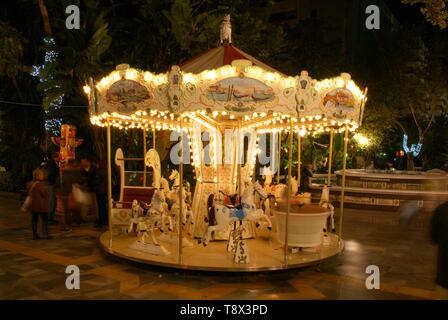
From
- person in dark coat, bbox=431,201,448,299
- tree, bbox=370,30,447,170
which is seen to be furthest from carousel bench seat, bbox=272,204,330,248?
tree, bbox=370,30,447,170

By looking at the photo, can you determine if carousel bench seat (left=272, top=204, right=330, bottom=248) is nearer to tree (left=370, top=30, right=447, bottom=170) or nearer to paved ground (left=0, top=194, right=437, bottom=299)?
paved ground (left=0, top=194, right=437, bottom=299)

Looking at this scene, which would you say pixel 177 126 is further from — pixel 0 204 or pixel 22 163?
pixel 22 163

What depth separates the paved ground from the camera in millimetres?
6133

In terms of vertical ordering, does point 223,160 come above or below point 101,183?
above

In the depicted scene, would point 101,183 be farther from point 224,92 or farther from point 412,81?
point 412,81

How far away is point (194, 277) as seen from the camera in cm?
695

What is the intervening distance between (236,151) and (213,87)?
306cm

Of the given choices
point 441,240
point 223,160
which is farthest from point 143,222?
point 441,240

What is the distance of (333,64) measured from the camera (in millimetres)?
24719

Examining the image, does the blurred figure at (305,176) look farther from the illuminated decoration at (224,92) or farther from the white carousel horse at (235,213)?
the white carousel horse at (235,213)

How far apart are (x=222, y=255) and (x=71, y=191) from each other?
5.63 m

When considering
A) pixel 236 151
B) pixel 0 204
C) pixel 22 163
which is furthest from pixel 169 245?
pixel 22 163

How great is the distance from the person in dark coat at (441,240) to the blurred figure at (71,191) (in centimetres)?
942

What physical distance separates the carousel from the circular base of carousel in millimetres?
19
